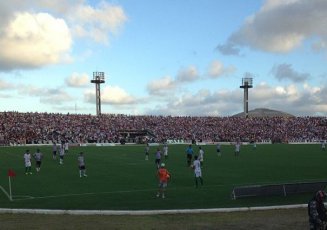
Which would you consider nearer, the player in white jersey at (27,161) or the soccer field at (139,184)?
the soccer field at (139,184)

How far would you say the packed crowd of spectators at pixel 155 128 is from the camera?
72938 mm

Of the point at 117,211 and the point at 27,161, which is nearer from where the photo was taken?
the point at 117,211

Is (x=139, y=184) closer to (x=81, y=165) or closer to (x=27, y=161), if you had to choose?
(x=81, y=165)

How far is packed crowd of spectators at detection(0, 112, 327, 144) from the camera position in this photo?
72.9 meters

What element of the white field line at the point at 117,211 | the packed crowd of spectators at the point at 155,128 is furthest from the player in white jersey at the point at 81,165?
the packed crowd of spectators at the point at 155,128

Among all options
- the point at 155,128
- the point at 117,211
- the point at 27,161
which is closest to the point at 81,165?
the point at 27,161

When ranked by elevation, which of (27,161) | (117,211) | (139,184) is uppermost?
(27,161)

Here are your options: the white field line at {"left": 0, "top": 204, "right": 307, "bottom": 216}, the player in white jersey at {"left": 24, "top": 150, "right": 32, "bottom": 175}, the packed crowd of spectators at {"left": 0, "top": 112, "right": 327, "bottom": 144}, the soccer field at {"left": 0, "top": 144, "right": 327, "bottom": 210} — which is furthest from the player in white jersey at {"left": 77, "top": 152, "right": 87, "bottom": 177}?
the packed crowd of spectators at {"left": 0, "top": 112, "right": 327, "bottom": 144}

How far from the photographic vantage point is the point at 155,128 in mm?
85250

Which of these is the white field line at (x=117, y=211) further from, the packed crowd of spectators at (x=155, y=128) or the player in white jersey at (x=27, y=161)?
the packed crowd of spectators at (x=155, y=128)

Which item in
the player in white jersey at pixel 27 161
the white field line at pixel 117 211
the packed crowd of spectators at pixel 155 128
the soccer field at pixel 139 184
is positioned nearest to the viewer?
the white field line at pixel 117 211

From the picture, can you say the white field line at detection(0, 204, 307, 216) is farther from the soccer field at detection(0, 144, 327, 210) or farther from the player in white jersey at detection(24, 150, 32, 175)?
the player in white jersey at detection(24, 150, 32, 175)

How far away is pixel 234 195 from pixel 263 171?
1167 cm

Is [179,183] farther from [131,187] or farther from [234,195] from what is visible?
[234,195]
